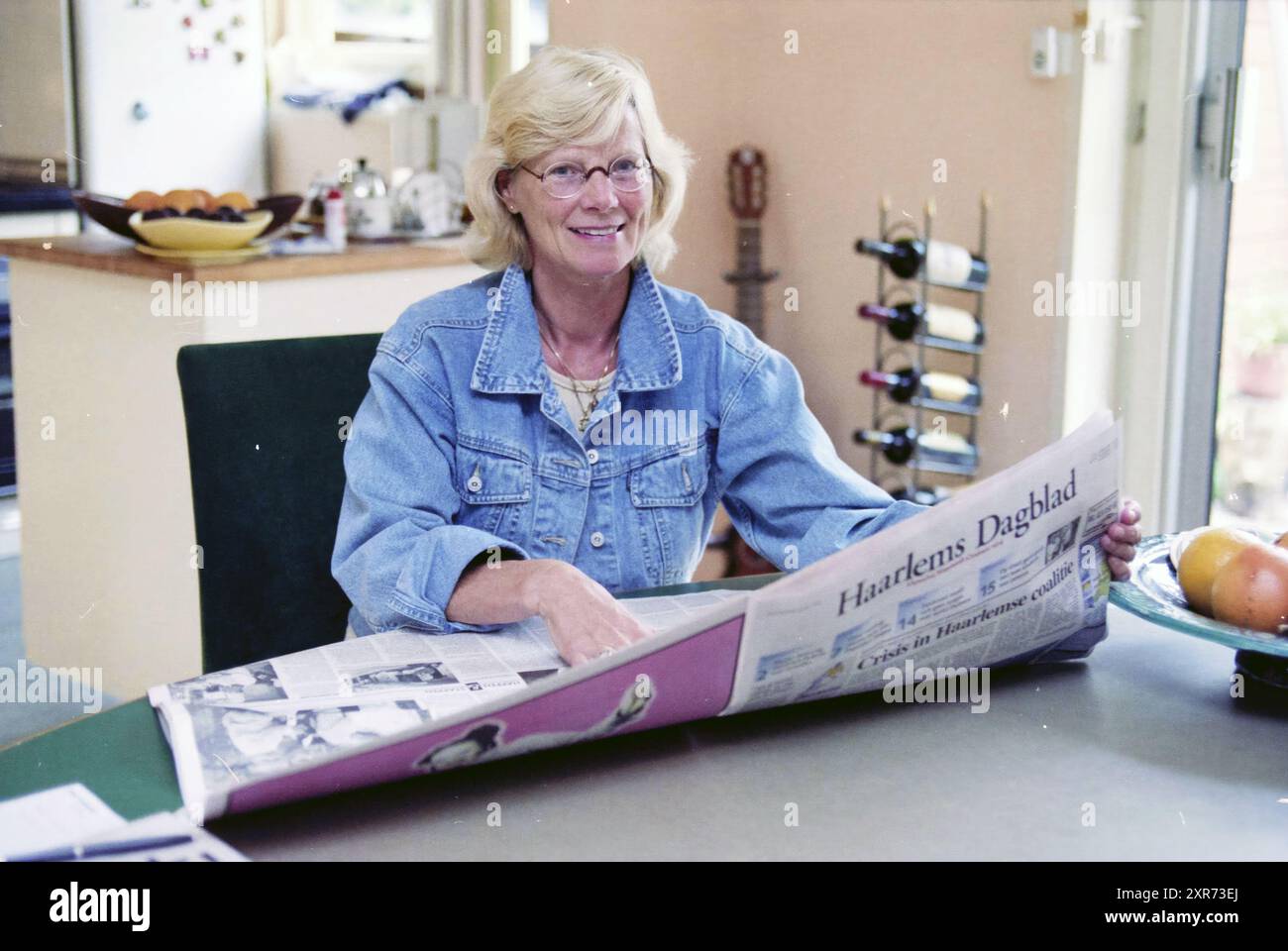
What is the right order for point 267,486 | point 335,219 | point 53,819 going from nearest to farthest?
1. point 53,819
2. point 267,486
3. point 335,219

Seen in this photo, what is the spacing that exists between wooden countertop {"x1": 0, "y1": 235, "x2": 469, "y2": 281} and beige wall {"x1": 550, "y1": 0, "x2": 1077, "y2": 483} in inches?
37.6

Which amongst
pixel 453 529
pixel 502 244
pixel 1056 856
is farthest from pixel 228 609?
pixel 1056 856

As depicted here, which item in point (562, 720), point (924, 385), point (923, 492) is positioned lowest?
point (923, 492)

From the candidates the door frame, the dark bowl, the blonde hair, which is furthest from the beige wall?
the blonde hair

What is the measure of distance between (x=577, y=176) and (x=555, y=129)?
0.17 feet

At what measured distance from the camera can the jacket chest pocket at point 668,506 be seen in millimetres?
1363

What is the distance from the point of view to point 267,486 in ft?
4.28

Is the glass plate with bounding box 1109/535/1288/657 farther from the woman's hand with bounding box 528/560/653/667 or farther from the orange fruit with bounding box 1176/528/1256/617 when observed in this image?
the woman's hand with bounding box 528/560/653/667

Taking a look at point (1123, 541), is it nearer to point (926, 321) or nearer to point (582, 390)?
point (582, 390)

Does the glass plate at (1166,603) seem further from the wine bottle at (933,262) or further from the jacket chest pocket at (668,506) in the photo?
the wine bottle at (933,262)

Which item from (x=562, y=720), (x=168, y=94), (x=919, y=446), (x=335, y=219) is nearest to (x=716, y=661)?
(x=562, y=720)

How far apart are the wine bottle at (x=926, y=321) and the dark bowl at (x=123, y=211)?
46.5 inches

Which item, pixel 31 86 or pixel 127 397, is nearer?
pixel 127 397

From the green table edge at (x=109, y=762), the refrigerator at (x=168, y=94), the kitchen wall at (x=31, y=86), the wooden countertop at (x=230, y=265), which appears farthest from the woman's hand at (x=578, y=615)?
the refrigerator at (x=168, y=94)
